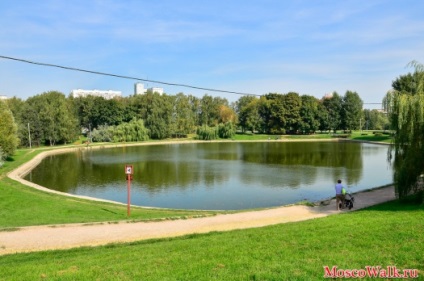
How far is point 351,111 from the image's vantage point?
279 feet

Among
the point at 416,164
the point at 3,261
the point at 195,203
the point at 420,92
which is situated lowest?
the point at 195,203

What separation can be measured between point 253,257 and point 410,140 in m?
10.2

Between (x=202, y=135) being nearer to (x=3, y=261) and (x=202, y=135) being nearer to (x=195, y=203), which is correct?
(x=195, y=203)

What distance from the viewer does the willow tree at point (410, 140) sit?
43.2ft

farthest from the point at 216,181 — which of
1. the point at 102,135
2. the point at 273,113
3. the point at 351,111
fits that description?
the point at 351,111

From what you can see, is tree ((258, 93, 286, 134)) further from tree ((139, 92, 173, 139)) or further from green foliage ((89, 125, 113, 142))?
green foliage ((89, 125, 113, 142))

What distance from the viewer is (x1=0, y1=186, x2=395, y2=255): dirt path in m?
10.0

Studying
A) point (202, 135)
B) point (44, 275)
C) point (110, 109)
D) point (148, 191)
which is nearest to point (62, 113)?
point (110, 109)

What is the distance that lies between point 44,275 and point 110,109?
7968 centimetres

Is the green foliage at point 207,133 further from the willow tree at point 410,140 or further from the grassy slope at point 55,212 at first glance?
the willow tree at point 410,140

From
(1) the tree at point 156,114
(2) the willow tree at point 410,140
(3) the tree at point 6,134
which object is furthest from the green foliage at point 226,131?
(2) the willow tree at point 410,140

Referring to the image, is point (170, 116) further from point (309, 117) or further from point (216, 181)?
point (216, 181)

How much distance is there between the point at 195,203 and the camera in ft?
66.1

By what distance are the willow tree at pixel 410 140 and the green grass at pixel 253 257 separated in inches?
193
